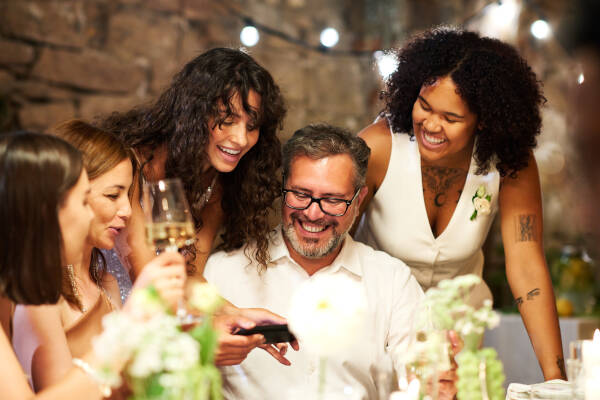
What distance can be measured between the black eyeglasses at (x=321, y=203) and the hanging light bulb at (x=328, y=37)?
11.8ft

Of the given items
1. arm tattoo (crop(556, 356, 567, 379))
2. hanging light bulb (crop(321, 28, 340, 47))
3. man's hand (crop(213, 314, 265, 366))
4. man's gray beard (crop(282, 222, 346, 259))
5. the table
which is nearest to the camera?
man's hand (crop(213, 314, 265, 366))

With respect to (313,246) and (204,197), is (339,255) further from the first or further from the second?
(204,197)

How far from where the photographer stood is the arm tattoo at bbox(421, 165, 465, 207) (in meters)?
2.88

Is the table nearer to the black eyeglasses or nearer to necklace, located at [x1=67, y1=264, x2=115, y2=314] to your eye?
the black eyeglasses

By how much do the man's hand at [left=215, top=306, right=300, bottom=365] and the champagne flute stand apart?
434mm

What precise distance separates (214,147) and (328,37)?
3699 mm

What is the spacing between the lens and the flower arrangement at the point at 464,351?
137 centimetres

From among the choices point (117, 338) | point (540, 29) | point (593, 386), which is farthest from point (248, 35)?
point (117, 338)

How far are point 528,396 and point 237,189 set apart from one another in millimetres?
1312

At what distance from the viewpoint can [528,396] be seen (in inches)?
72.1

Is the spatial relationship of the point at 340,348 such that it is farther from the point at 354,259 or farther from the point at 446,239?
the point at 446,239

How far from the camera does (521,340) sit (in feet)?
14.3

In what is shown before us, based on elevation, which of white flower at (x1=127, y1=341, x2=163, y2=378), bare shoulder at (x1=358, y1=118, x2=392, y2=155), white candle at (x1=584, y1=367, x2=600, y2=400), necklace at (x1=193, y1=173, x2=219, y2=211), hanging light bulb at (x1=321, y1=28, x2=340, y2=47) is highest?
hanging light bulb at (x1=321, y1=28, x2=340, y2=47)

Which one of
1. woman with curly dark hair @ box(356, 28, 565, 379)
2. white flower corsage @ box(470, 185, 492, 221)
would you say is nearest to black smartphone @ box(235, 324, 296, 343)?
woman with curly dark hair @ box(356, 28, 565, 379)
